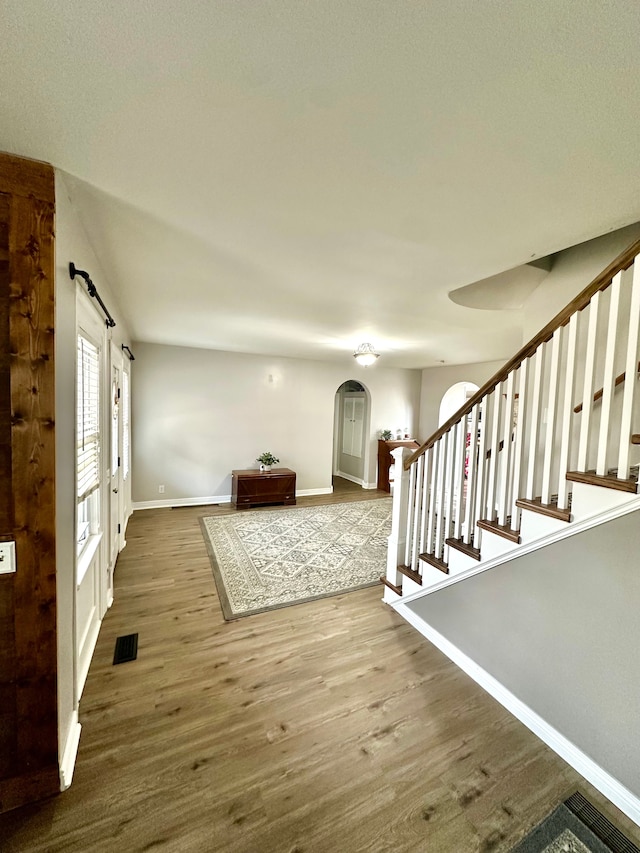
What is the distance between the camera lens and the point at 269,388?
593 centimetres

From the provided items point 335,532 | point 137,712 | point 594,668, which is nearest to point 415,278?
point 594,668

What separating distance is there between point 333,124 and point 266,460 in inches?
197

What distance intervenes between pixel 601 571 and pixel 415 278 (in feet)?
6.41

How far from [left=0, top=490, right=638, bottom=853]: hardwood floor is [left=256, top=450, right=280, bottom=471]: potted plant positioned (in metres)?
3.28

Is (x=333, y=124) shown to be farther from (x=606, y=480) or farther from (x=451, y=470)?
(x=451, y=470)

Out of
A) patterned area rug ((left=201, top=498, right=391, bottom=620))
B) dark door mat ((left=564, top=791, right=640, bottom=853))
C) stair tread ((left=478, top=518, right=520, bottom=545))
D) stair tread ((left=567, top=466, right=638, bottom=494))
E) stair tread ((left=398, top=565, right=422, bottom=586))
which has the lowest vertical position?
dark door mat ((left=564, top=791, right=640, bottom=853))

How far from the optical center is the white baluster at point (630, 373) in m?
1.21

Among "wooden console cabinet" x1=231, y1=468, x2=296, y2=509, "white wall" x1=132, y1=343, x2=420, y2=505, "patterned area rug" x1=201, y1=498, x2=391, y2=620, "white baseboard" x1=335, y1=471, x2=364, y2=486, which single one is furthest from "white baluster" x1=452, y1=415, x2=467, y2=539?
"white baseboard" x1=335, y1=471, x2=364, y2=486

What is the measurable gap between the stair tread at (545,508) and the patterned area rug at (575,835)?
121 cm

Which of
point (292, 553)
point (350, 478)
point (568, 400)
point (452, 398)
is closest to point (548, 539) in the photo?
point (568, 400)

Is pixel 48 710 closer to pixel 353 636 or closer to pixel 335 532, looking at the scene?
pixel 353 636

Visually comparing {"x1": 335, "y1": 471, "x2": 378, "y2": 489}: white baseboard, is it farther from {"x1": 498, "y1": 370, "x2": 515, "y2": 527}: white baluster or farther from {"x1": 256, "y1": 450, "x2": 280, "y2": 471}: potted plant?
{"x1": 498, "y1": 370, "x2": 515, "y2": 527}: white baluster

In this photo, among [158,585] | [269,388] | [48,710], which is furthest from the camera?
[269,388]

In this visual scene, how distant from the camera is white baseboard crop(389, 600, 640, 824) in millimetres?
1451
